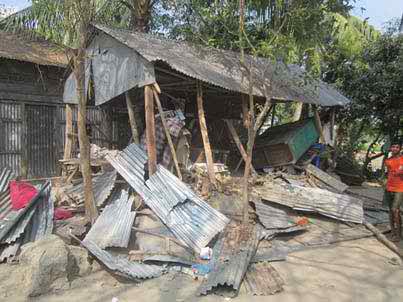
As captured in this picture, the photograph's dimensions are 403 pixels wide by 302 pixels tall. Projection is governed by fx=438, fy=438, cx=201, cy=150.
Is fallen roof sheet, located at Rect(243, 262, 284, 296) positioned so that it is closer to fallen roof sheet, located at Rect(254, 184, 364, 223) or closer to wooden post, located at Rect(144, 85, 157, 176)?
fallen roof sheet, located at Rect(254, 184, 364, 223)

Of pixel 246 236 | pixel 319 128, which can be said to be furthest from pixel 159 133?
pixel 319 128

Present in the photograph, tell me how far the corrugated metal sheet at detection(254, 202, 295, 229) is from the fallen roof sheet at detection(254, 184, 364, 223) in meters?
0.26

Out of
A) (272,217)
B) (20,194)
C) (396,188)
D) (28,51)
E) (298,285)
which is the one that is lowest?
(298,285)

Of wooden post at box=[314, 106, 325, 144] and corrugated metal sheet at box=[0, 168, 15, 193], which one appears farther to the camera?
wooden post at box=[314, 106, 325, 144]

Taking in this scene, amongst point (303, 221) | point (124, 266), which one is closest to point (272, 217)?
point (303, 221)

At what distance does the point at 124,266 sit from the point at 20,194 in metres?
2.84

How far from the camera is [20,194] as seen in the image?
25.2 feet

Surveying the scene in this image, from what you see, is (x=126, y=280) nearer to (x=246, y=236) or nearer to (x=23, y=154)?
(x=246, y=236)

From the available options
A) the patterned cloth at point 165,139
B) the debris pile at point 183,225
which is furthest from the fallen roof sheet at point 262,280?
the patterned cloth at point 165,139

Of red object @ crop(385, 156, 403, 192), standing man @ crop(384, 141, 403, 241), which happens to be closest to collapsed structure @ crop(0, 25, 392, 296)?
standing man @ crop(384, 141, 403, 241)

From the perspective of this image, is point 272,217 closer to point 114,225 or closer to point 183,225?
point 183,225

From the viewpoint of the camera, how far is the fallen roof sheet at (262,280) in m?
5.48

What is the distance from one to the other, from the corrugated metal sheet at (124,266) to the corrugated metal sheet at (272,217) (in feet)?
7.99

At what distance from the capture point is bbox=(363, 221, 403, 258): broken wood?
7.38 meters
